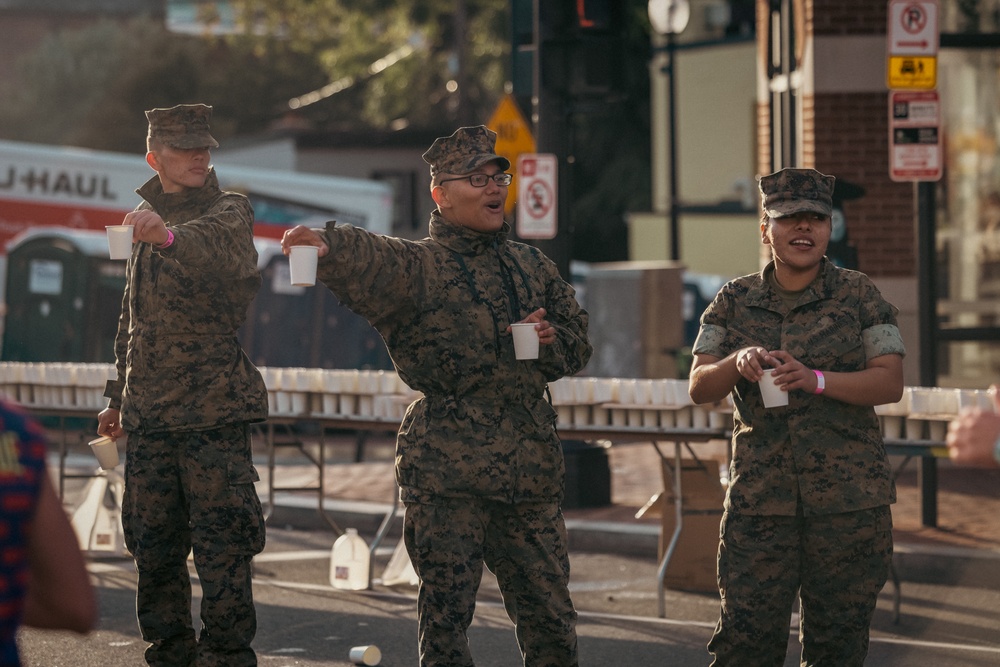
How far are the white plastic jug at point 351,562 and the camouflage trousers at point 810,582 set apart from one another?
12.8 ft

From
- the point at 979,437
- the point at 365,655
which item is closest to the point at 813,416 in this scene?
the point at 979,437

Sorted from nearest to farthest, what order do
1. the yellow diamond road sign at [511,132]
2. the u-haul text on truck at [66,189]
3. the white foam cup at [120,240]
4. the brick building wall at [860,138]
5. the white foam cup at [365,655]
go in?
the white foam cup at [120,240] → the white foam cup at [365,655] → the yellow diamond road sign at [511,132] → the brick building wall at [860,138] → the u-haul text on truck at [66,189]

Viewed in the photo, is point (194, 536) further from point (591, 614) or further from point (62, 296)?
point (62, 296)

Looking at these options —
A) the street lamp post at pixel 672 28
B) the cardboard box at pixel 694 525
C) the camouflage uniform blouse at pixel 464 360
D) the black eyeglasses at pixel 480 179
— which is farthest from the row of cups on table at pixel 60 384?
the street lamp post at pixel 672 28

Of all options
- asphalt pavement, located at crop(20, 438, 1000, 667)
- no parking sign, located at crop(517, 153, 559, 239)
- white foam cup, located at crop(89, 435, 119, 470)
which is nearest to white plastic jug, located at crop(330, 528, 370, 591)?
asphalt pavement, located at crop(20, 438, 1000, 667)

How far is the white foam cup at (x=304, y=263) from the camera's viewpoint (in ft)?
15.3

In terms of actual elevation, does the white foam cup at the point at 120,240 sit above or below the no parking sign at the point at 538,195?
below

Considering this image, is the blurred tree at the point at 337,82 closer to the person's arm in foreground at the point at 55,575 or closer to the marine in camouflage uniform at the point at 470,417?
the marine in camouflage uniform at the point at 470,417

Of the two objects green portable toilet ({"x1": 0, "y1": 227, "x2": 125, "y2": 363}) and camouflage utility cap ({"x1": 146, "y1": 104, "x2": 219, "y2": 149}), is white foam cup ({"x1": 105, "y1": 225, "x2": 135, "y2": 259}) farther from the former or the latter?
green portable toilet ({"x1": 0, "y1": 227, "x2": 125, "y2": 363})

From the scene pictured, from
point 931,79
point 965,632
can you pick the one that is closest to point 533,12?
point 931,79

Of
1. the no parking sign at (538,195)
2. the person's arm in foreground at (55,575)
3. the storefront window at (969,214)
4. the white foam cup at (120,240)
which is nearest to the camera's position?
the person's arm in foreground at (55,575)

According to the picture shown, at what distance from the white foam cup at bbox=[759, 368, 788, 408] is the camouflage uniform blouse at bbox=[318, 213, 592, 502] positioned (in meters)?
0.61

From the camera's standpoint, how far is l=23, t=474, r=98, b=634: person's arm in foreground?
2.58 meters

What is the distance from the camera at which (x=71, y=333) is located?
17672 millimetres
